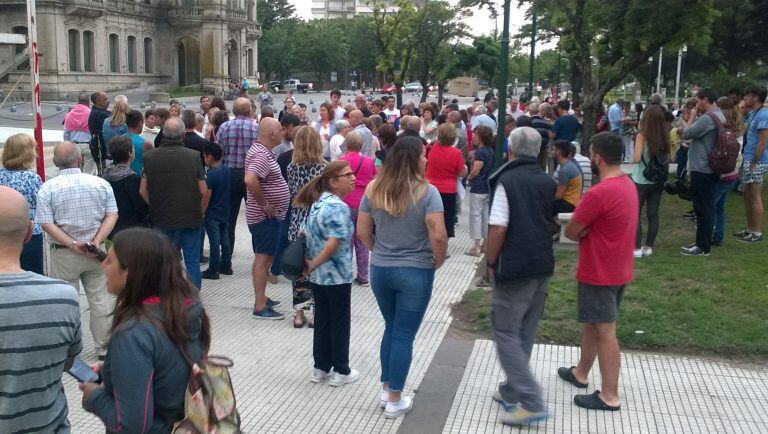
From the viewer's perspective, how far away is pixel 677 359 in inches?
252

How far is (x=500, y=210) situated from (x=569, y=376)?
166cm

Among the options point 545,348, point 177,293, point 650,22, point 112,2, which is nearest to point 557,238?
point 545,348

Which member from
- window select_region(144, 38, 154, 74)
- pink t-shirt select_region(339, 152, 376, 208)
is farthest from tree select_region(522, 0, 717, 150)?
window select_region(144, 38, 154, 74)

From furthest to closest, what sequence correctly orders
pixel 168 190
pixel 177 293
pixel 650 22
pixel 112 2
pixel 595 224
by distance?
1. pixel 112 2
2. pixel 650 22
3. pixel 168 190
4. pixel 595 224
5. pixel 177 293

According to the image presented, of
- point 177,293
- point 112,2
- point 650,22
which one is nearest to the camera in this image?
point 177,293

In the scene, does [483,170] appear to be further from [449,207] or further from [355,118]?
[355,118]

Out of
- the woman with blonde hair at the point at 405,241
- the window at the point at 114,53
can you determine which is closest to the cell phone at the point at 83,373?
the woman with blonde hair at the point at 405,241

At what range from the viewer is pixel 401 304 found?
202 inches

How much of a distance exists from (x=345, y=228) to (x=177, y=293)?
2.75 meters

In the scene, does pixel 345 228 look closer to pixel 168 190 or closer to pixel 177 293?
pixel 168 190

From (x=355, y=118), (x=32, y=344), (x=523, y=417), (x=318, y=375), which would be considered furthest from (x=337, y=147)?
(x=32, y=344)

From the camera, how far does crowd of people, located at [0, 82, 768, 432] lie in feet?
9.30

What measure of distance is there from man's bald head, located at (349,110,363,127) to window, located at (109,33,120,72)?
173ft

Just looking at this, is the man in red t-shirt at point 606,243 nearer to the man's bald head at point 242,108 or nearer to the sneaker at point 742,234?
the man's bald head at point 242,108
